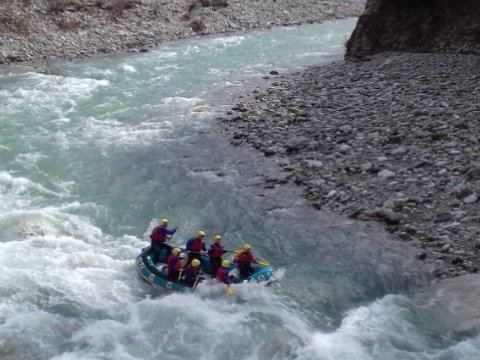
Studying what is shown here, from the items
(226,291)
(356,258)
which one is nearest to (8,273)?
(226,291)

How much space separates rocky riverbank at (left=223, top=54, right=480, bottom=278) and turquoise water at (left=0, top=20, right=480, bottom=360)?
0.60 meters

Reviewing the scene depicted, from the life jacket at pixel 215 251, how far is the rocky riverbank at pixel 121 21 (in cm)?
2037

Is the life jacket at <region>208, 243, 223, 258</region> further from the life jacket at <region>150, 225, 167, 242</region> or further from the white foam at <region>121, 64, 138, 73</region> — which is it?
the white foam at <region>121, 64, 138, 73</region>

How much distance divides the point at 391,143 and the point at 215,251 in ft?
→ 21.0

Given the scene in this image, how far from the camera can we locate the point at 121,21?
32906 millimetres

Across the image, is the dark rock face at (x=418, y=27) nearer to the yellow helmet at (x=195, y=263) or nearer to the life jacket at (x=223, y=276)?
the life jacket at (x=223, y=276)

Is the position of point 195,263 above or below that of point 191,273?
above

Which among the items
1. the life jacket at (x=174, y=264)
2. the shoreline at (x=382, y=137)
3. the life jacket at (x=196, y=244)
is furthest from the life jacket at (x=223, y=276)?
the shoreline at (x=382, y=137)

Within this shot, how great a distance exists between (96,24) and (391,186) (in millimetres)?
23901

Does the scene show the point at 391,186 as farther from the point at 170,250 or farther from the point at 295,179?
the point at 170,250

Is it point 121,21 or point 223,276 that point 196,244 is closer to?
point 223,276

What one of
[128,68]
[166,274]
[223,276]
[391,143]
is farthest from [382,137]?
[128,68]

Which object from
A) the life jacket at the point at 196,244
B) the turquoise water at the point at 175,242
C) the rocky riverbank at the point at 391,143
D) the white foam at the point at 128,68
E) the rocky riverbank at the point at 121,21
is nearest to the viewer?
the turquoise water at the point at 175,242

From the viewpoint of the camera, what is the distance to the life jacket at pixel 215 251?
11438 millimetres
